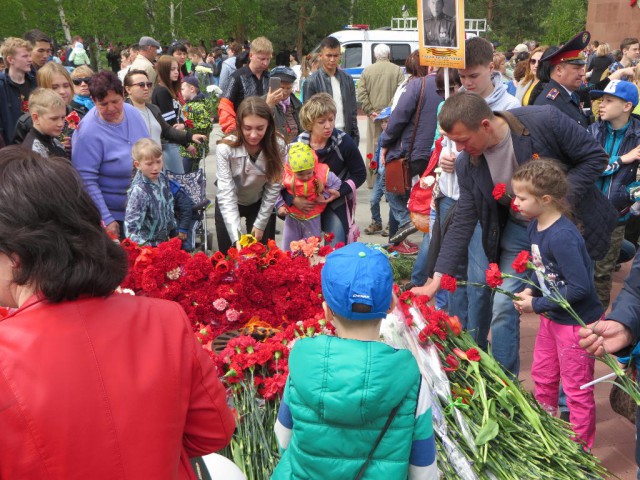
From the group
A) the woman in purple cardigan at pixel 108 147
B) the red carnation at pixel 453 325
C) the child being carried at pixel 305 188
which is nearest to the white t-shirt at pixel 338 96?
the child being carried at pixel 305 188

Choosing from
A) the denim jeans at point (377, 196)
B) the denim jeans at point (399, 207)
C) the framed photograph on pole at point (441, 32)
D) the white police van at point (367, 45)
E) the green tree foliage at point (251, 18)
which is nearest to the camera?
the framed photograph on pole at point (441, 32)

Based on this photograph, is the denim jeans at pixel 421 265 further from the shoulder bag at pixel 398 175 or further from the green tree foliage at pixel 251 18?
the green tree foliage at pixel 251 18

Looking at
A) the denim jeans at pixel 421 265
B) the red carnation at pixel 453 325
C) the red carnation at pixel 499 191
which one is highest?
the red carnation at pixel 499 191

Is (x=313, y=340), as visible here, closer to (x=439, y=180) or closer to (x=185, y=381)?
(x=185, y=381)

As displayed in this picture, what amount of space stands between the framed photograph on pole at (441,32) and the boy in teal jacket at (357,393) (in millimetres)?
3053

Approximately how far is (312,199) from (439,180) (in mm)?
981

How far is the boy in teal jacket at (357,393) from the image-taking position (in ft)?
6.54

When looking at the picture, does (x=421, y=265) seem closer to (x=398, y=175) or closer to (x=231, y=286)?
(x=398, y=175)

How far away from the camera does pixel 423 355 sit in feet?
10.2

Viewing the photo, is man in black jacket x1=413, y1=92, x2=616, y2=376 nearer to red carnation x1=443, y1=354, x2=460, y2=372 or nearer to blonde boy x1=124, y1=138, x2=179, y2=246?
red carnation x1=443, y1=354, x2=460, y2=372

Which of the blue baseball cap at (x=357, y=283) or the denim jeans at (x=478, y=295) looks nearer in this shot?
the blue baseball cap at (x=357, y=283)

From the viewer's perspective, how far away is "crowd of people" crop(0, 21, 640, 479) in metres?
1.60

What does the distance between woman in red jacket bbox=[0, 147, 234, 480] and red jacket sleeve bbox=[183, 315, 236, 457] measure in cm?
2

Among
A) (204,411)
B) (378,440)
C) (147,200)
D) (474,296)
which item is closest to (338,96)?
(147,200)
